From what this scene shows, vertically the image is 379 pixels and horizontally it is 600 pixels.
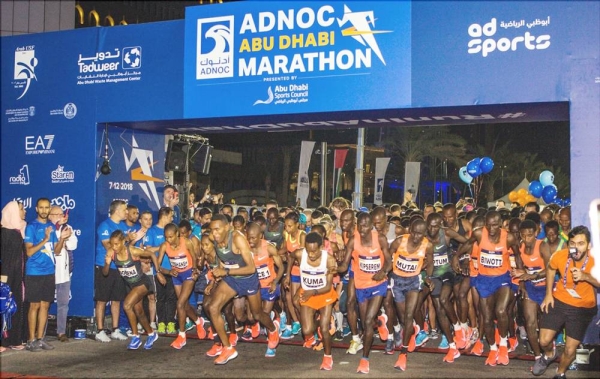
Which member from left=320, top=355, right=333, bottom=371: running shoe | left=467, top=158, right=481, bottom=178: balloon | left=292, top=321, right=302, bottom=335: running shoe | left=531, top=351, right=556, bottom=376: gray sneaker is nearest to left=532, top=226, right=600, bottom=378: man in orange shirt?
left=531, top=351, right=556, bottom=376: gray sneaker

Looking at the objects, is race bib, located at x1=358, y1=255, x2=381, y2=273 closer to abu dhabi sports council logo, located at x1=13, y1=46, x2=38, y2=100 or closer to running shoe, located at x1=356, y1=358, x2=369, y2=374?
running shoe, located at x1=356, y1=358, x2=369, y2=374

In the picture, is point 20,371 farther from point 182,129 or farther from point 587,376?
point 587,376

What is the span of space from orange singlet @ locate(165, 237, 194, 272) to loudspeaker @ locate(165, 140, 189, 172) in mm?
2647

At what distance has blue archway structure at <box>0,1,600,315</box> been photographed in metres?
9.07

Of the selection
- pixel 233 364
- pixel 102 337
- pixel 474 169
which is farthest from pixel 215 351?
pixel 474 169

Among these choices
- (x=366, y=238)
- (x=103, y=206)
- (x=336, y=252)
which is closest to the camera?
(x=366, y=238)

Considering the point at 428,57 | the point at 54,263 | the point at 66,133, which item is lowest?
the point at 54,263

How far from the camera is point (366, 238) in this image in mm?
9508

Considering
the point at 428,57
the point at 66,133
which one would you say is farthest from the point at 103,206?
the point at 428,57

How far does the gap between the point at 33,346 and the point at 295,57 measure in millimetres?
5648

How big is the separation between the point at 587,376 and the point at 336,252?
3.73m

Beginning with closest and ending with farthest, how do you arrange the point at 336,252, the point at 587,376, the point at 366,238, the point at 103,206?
1. the point at 587,376
2. the point at 366,238
3. the point at 336,252
4. the point at 103,206

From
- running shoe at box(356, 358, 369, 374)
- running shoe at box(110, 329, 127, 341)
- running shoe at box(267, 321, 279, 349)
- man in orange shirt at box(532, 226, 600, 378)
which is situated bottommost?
running shoe at box(110, 329, 127, 341)

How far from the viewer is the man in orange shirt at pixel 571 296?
8.06 m
